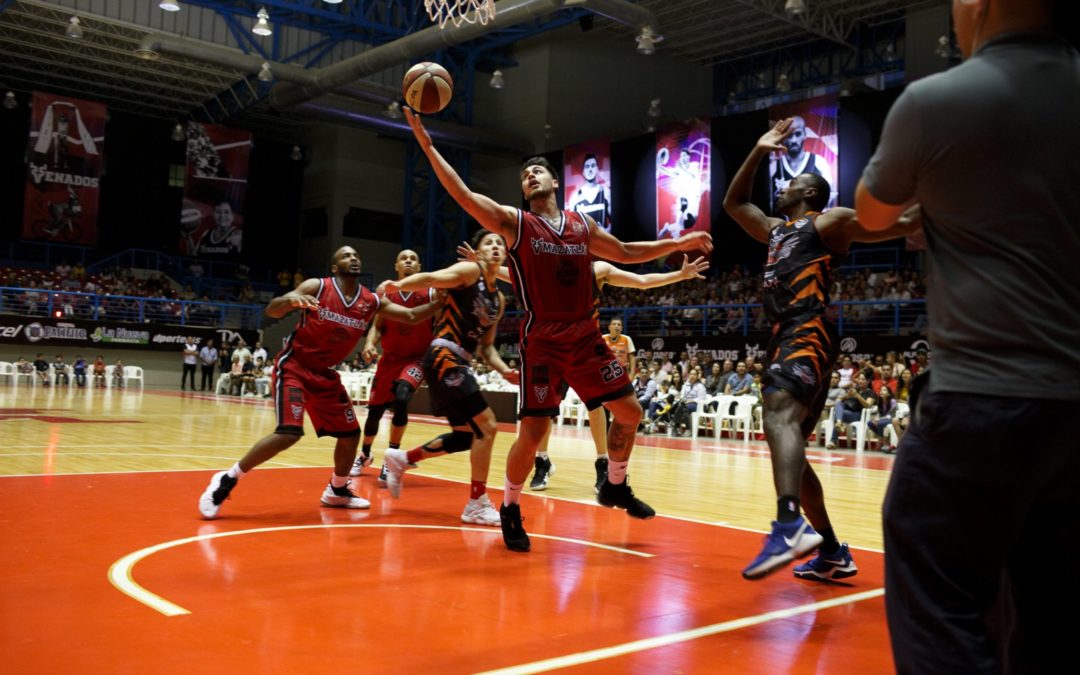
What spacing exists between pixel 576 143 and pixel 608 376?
27.0m

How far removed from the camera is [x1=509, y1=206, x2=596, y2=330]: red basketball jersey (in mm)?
5215

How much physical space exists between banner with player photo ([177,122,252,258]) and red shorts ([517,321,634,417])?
31048 millimetres

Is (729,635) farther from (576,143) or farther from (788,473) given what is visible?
(576,143)

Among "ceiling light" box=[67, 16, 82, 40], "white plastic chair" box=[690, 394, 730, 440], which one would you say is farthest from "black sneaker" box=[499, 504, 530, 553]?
"ceiling light" box=[67, 16, 82, 40]

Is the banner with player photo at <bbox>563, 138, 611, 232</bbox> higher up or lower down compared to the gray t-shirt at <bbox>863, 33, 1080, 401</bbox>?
higher up

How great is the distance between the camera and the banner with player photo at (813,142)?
23.0m

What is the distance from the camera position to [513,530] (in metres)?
5.18

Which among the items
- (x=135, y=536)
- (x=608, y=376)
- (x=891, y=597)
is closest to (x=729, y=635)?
(x=891, y=597)

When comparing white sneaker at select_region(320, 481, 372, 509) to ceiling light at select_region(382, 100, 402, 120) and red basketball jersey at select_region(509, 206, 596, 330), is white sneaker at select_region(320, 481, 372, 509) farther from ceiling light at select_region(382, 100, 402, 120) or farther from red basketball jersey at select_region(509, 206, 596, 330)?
ceiling light at select_region(382, 100, 402, 120)

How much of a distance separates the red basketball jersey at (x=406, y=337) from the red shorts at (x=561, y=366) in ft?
9.65

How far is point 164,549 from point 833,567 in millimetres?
3369

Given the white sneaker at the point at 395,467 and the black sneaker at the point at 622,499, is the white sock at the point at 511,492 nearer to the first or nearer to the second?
the black sneaker at the point at 622,499

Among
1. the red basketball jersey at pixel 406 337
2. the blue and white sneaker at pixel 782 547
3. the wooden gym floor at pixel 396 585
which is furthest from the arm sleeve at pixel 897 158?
the red basketball jersey at pixel 406 337

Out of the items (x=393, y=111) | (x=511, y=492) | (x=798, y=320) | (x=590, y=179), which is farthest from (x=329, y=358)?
(x=393, y=111)
